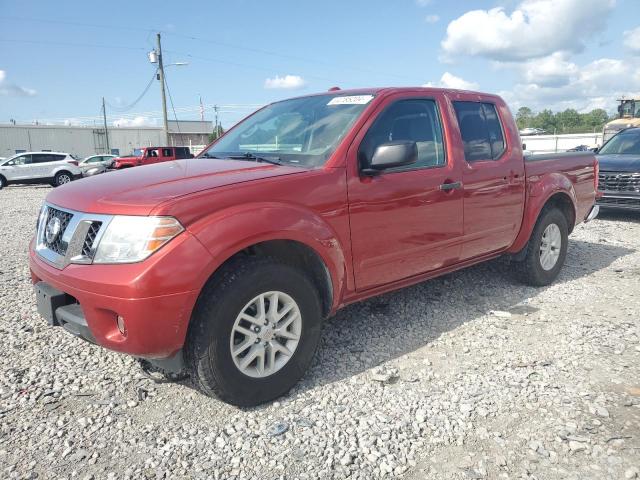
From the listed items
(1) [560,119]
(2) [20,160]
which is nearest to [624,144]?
(2) [20,160]

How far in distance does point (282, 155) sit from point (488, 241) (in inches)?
80.8

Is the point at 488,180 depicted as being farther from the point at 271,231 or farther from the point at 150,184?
the point at 150,184

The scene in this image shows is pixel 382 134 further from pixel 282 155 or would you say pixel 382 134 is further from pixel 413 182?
pixel 282 155

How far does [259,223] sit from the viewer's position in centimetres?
266

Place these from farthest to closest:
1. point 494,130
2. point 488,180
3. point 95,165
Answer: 1. point 95,165
2. point 494,130
3. point 488,180

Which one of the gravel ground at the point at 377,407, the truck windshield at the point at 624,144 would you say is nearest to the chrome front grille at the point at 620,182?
the truck windshield at the point at 624,144

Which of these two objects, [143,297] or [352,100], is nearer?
[143,297]

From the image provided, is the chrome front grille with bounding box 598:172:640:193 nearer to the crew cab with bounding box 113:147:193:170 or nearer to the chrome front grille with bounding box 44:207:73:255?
the chrome front grille with bounding box 44:207:73:255

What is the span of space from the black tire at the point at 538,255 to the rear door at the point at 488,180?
0.36 meters

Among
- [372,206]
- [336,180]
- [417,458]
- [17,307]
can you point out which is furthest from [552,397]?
[17,307]

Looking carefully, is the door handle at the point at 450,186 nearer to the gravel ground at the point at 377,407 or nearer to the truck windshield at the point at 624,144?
the gravel ground at the point at 377,407

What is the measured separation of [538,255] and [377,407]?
2911mm

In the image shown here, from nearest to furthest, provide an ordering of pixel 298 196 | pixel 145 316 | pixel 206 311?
pixel 145 316
pixel 206 311
pixel 298 196

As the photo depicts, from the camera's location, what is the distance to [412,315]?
4.28 m
